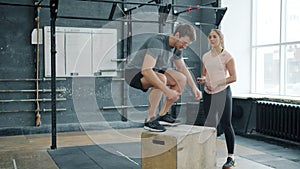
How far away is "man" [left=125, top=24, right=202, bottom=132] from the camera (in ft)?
10.5

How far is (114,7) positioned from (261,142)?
3.43 m

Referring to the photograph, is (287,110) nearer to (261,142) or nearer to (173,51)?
(261,142)

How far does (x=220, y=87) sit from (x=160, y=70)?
2.97ft

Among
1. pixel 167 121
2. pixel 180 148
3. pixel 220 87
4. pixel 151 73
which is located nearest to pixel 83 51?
pixel 167 121

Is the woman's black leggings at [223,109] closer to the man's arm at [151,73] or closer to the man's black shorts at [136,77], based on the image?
the man's black shorts at [136,77]

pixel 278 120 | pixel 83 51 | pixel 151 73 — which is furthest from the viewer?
pixel 83 51

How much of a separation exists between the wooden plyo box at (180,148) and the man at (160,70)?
152 mm

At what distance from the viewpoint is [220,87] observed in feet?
13.2

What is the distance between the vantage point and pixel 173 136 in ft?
10.8

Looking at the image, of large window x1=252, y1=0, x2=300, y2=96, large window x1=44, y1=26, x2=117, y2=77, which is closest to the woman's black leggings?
large window x1=252, y1=0, x2=300, y2=96

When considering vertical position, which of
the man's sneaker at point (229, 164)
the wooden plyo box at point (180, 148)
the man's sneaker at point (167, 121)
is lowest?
the man's sneaker at point (229, 164)

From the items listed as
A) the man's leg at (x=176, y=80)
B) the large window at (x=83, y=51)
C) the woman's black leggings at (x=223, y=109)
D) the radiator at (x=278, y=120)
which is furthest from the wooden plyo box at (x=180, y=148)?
the large window at (x=83, y=51)

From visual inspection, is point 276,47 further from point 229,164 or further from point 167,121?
point 167,121

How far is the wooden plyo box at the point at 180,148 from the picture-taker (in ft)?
10.9
